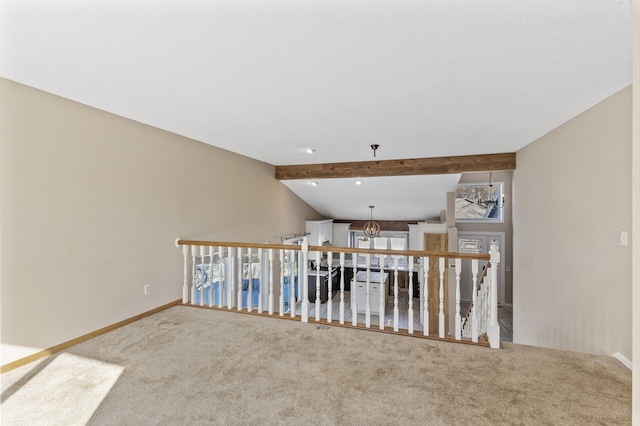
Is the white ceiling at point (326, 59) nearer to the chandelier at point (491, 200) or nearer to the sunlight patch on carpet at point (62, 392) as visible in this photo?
the sunlight patch on carpet at point (62, 392)

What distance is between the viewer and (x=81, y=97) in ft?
7.78

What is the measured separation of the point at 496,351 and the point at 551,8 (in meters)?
2.39

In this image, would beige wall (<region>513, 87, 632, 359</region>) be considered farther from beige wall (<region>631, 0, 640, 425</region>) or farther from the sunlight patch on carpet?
the sunlight patch on carpet

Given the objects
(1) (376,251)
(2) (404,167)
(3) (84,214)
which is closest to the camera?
(3) (84,214)

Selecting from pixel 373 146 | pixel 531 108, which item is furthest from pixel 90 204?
pixel 531 108

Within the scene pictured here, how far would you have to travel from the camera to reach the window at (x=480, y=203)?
7.41m

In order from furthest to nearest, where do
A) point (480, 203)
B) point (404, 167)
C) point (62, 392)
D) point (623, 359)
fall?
point (480, 203) < point (404, 167) < point (623, 359) < point (62, 392)

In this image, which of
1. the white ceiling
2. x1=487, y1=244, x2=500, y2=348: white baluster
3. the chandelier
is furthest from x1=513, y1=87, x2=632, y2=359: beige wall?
the chandelier

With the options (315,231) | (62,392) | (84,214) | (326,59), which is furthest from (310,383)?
(315,231)

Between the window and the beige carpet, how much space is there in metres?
5.93

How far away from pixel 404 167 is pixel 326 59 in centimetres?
341

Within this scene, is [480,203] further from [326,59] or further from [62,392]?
[62,392]

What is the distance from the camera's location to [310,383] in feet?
6.33

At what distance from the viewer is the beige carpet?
1.63 m
